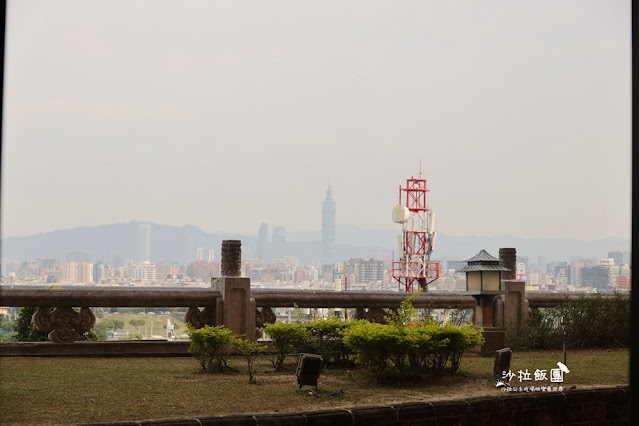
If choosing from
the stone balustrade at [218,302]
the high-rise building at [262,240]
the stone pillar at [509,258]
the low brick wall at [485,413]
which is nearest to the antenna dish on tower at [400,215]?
the stone pillar at [509,258]

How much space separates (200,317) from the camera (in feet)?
34.3

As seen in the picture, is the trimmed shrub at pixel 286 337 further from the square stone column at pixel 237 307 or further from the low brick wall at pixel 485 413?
the low brick wall at pixel 485 413

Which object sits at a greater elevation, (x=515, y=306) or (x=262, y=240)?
(x=262, y=240)

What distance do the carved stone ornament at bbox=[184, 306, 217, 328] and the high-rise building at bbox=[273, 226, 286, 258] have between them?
86.5m

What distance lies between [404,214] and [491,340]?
18.9 meters

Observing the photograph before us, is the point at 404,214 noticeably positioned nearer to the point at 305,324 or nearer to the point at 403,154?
the point at 305,324

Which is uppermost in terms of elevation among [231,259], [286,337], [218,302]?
[231,259]

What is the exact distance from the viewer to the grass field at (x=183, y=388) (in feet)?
20.0

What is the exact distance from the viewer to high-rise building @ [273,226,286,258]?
327 ft

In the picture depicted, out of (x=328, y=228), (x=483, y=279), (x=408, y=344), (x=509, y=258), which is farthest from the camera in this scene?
(x=328, y=228)

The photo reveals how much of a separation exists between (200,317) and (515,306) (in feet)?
17.5

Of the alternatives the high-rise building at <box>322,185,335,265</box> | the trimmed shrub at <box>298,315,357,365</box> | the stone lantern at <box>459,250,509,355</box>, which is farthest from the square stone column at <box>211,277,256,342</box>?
the high-rise building at <box>322,185,335,265</box>

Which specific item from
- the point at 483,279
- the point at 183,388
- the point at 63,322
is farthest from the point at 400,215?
the point at 183,388

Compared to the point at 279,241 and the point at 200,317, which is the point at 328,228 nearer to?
the point at 279,241
